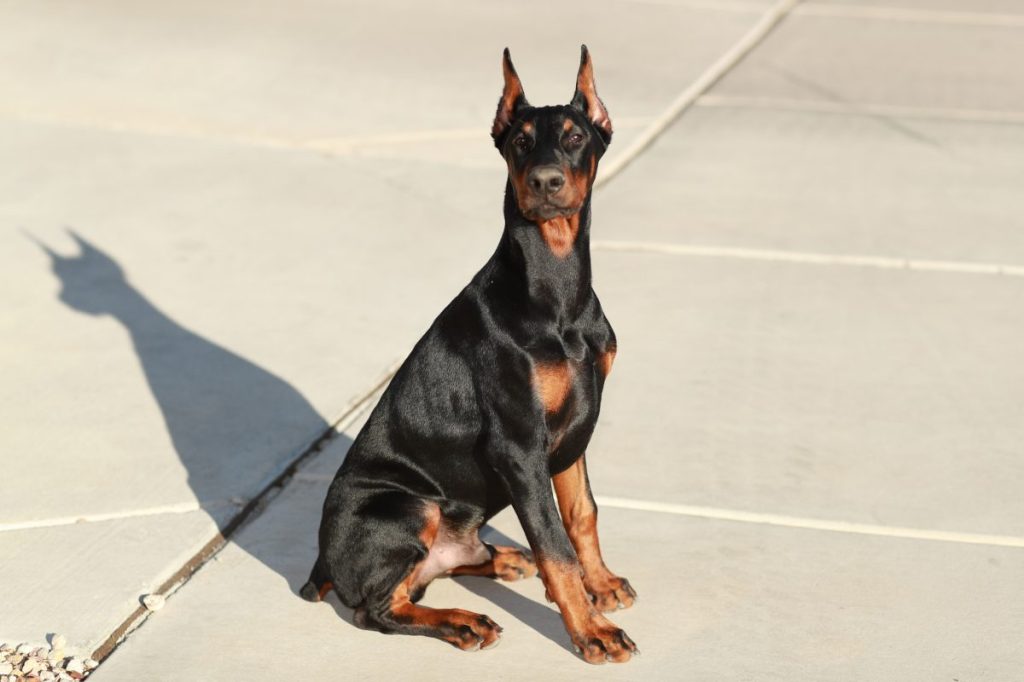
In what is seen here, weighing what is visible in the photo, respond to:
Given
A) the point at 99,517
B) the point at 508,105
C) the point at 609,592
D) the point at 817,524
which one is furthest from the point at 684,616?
the point at 99,517

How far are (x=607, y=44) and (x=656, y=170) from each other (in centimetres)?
277

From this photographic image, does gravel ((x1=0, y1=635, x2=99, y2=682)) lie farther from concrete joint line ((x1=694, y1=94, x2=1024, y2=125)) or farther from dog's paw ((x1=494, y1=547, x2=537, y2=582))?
concrete joint line ((x1=694, y1=94, x2=1024, y2=125))

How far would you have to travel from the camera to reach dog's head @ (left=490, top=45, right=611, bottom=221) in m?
3.70

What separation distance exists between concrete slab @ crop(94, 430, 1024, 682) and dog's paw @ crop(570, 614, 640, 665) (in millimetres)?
35

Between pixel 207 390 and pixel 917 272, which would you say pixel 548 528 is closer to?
pixel 207 390

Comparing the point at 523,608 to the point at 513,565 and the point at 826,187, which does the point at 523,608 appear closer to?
the point at 513,565

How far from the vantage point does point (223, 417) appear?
541 cm

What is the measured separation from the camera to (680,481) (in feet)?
16.2

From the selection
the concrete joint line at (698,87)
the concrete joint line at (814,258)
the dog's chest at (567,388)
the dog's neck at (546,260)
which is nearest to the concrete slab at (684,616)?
the dog's chest at (567,388)

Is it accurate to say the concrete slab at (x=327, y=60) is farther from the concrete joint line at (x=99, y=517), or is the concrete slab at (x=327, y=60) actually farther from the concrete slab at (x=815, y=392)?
the concrete joint line at (x=99, y=517)

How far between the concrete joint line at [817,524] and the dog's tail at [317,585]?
106 cm

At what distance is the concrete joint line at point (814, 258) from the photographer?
6.89 m

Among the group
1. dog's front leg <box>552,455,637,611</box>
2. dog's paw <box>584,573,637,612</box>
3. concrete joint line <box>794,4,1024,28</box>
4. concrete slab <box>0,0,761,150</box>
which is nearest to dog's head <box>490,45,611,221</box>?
dog's front leg <box>552,455,637,611</box>

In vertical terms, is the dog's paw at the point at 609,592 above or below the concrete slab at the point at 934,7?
below
